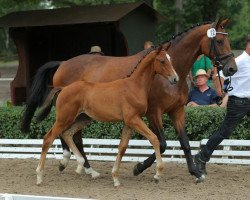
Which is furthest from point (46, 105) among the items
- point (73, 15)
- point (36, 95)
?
point (73, 15)

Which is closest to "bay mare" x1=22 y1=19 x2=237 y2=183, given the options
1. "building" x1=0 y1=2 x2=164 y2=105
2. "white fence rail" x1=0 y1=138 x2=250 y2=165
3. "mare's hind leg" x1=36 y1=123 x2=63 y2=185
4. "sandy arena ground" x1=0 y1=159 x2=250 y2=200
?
"sandy arena ground" x1=0 y1=159 x2=250 y2=200

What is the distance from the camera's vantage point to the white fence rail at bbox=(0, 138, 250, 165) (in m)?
8.10

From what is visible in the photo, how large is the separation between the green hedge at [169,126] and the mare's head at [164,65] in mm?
2100

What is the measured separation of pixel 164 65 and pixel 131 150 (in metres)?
2.47

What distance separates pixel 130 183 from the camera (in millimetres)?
6871

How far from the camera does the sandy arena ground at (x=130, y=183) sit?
6145 mm

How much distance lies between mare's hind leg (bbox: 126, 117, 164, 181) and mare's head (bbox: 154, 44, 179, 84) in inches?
24.5

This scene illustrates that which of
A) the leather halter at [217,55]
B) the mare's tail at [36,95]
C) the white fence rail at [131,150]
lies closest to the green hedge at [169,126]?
the white fence rail at [131,150]

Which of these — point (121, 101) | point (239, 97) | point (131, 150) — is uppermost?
point (121, 101)

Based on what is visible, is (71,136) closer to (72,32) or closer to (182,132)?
(182,132)

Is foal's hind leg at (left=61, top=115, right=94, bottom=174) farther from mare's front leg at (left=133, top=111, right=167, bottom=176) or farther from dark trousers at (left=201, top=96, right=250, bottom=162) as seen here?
dark trousers at (left=201, top=96, right=250, bottom=162)

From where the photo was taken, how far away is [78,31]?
14273mm

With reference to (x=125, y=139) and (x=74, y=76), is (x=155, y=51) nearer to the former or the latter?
(x=125, y=139)

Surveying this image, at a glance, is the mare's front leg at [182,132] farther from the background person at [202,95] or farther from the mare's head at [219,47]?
the background person at [202,95]
